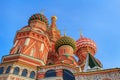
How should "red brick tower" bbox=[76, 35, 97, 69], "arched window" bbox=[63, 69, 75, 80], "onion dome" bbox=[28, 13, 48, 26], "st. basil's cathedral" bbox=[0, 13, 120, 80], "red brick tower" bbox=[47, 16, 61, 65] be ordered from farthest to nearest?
"red brick tower" bbox=[76, 35, 97, 69], "red brick tower" bbox=[47, 16, 61, 65], "onion dome" bbox=[28, 13, 48, 26], "arched window" bbox=[63, 69, 75, 80], "st. basil's cathedral" bbox=[0, 13, 120, 80]

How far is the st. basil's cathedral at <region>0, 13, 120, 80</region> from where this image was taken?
18.2m

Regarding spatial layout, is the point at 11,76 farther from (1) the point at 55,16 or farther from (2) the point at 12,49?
(1) the point at 55,16

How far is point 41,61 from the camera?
921 inches

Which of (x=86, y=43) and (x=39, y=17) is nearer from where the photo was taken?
(x=39, y=17)

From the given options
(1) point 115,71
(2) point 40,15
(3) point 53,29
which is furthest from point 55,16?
(1) point 115,71

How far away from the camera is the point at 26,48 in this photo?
24.9 meters

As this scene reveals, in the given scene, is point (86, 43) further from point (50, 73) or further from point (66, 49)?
point (50, 73)

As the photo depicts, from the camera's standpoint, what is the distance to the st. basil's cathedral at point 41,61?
59.8 feet

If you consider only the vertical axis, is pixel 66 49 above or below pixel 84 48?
below

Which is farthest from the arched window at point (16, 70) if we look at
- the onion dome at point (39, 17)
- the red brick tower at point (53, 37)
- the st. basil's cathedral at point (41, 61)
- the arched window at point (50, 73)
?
the onion dome at point (39, 17)

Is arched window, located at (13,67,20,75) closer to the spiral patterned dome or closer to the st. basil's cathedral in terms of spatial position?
the st. basil's cathedral

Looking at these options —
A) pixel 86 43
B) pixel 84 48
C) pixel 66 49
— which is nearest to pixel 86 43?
pixel 86 43

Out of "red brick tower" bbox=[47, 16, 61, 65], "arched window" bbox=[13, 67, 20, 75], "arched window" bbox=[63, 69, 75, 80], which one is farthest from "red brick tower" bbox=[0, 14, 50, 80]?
"red brick tower" bbox=[47, 16, 61, 65]

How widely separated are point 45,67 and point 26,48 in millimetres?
4000
